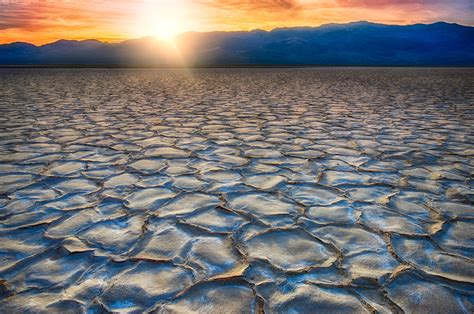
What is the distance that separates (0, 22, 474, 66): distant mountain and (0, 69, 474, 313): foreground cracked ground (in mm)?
82723

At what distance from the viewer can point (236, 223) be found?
1.69 metres

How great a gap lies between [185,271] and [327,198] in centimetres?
100

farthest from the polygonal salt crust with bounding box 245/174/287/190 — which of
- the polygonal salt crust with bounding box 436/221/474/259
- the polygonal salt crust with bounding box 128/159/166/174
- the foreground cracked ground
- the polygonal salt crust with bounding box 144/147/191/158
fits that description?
the polygonal salt crust with bounding box 436/221/474/259

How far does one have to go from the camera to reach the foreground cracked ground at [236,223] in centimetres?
118

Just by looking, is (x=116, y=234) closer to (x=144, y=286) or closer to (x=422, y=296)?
(x=144, y=286)

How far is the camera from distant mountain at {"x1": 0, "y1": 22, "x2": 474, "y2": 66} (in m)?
89.7

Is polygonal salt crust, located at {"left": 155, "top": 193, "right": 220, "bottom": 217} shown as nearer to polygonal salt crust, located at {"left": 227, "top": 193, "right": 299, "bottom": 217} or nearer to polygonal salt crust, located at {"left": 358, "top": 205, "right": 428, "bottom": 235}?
polygonal salt crust, located at {"left": 227, "top": 193, "right": 299, "bottom": 217}

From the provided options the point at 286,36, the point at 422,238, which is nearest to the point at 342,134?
the point at 422,238

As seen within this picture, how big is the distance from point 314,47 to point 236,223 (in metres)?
101

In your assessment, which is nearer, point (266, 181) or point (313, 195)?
point (313, 195)

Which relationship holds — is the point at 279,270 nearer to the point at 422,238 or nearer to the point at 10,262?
the point at 422,238

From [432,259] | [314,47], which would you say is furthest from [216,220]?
[314,47]

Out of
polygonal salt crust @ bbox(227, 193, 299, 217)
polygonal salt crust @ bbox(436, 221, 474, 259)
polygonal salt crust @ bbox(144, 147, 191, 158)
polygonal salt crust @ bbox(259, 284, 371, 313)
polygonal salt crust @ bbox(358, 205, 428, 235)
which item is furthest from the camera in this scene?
polygonal salt crust @ bbox(144, 147, 191, 158)

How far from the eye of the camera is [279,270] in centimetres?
131
